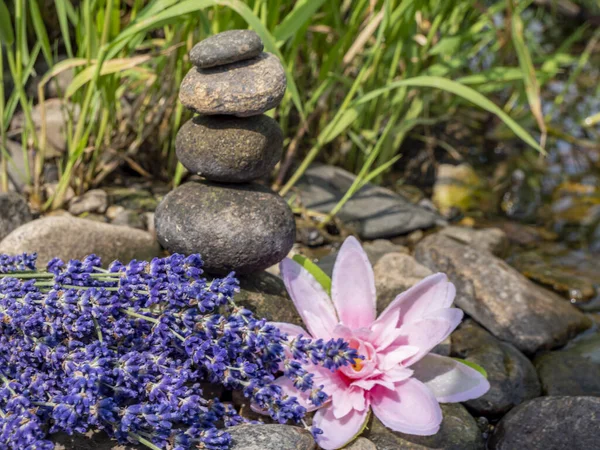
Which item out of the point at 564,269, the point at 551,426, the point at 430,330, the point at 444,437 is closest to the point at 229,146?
the point at 430,330

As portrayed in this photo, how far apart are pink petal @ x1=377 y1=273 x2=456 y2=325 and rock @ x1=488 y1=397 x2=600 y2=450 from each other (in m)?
0.38

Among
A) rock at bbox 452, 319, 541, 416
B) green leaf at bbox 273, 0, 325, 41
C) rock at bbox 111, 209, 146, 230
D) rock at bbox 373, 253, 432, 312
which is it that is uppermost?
green leaf at bbox 273, 0, 325, 41

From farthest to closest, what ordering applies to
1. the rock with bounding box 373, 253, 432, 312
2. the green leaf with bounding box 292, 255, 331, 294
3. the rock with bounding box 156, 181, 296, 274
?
the rock with bounding box 373, 253, 432, 312, the green leaf with bounding box 292, 255, 331, 294, the rock with bounding box 156, 181, 296, 274

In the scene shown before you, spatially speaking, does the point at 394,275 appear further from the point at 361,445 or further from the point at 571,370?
the point at 361,445

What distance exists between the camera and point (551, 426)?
1850 millimetres

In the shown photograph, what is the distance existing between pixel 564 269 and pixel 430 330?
1.51 m

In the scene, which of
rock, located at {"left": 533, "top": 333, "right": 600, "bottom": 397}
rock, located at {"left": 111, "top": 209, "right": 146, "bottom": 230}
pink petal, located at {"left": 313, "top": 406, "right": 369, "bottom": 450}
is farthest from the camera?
rock, located at {"left": 111, "top": 209, "right": 146, "bottom": 230}

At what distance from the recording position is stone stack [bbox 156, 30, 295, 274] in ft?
6.26

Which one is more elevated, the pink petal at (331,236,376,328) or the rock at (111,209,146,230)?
the pink petal at (331,236,376,328)

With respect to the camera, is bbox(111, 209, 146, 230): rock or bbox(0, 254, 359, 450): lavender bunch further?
bbox(111, 209, 146, 230): rock

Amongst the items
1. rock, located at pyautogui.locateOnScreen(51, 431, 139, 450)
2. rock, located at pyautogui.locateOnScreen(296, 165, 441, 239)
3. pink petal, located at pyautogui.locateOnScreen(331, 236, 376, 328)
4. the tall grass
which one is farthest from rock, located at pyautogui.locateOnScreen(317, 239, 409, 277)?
rock, located at pyautogui.locateOnScreen(51, 431, 139, 450)

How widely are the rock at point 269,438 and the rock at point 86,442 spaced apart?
0.23 meters

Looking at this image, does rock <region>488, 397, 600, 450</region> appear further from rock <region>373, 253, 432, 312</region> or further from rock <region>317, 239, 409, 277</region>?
rock <region>317, 239, 409, 277</region>

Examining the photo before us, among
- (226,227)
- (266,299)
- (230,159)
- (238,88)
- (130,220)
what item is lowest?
(130,220)
